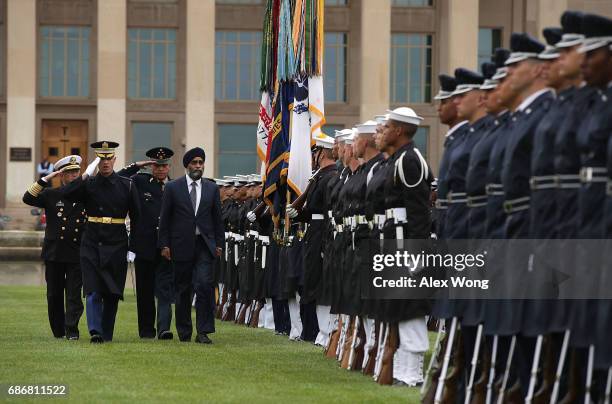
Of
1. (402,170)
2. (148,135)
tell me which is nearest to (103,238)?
(402,170)

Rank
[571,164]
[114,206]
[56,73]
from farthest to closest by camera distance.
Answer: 1. [56,73]
2. [114,206]
3. [571,164]

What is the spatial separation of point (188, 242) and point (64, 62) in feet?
126

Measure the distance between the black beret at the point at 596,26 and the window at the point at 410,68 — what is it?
48.1m

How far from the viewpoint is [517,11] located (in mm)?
58156

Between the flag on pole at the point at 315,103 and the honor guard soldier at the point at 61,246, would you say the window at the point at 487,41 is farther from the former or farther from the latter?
the honor guard soldier at the point at 61,246

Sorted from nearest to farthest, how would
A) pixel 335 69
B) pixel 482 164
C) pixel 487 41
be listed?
1. pixel 482 164
2. pixel 335 69
3. pixel 487 41

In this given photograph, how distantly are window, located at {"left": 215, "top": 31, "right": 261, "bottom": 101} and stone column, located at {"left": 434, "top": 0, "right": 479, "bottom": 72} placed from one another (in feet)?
22.7

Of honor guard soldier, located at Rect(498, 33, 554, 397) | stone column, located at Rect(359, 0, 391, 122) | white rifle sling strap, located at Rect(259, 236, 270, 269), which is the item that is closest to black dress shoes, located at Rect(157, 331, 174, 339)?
white rifle sling strap, located at Rect(259, 236, 270, 269)

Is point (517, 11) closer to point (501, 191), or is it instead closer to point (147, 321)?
point (147, 321)

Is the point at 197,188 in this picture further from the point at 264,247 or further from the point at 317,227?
the point at 264,247

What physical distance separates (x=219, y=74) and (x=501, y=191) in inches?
1826

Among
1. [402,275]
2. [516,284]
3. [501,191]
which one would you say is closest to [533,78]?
[501,191]

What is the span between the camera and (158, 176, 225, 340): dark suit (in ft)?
55.5

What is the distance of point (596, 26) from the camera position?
323 inches
